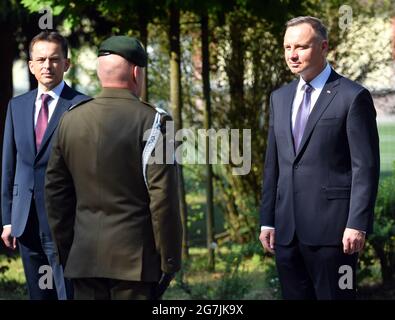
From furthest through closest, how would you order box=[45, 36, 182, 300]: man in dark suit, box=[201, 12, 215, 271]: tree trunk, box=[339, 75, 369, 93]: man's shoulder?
box=[201, 12, 215, 271]: tree trunk
box=[339, 75, 369, 93]: man's shoulder
box=[45, 36, 182, 300]: man in dark suit

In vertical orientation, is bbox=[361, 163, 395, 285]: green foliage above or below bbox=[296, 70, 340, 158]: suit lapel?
below

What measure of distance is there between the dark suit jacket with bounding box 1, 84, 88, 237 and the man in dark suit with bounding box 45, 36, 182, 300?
1.51 meters

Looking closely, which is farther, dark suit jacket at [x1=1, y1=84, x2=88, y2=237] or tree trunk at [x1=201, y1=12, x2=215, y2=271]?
tree trunk at [x1=201, y1=12, x2=215, y2=271]

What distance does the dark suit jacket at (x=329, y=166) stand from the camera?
228 inches

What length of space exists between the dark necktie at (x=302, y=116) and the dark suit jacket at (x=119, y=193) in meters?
1.11

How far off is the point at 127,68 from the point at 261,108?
7480 mm

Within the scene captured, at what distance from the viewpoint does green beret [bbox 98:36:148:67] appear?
A: 5.20m

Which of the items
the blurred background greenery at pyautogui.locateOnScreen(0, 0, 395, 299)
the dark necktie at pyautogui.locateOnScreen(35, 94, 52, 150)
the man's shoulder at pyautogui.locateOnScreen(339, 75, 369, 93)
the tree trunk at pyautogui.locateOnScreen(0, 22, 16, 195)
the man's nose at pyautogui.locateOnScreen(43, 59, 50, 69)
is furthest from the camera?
the tree trunk at pyautogui.locateOnScreen(0, 22, 16, 195)

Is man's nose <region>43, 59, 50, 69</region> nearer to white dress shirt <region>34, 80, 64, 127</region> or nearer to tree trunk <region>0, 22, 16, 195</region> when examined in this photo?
white dress shirt <region>34, 80, 64, 127</region>

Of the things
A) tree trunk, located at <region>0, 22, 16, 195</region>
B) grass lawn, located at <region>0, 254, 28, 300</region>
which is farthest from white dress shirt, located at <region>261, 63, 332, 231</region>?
tree trunk, located at <region>0, 22, 16, 195</region>

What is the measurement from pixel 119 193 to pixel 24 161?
1909 mm

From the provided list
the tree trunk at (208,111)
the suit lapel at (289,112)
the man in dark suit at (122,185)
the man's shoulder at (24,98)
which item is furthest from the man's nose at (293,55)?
the tree trunk at (208,111)
